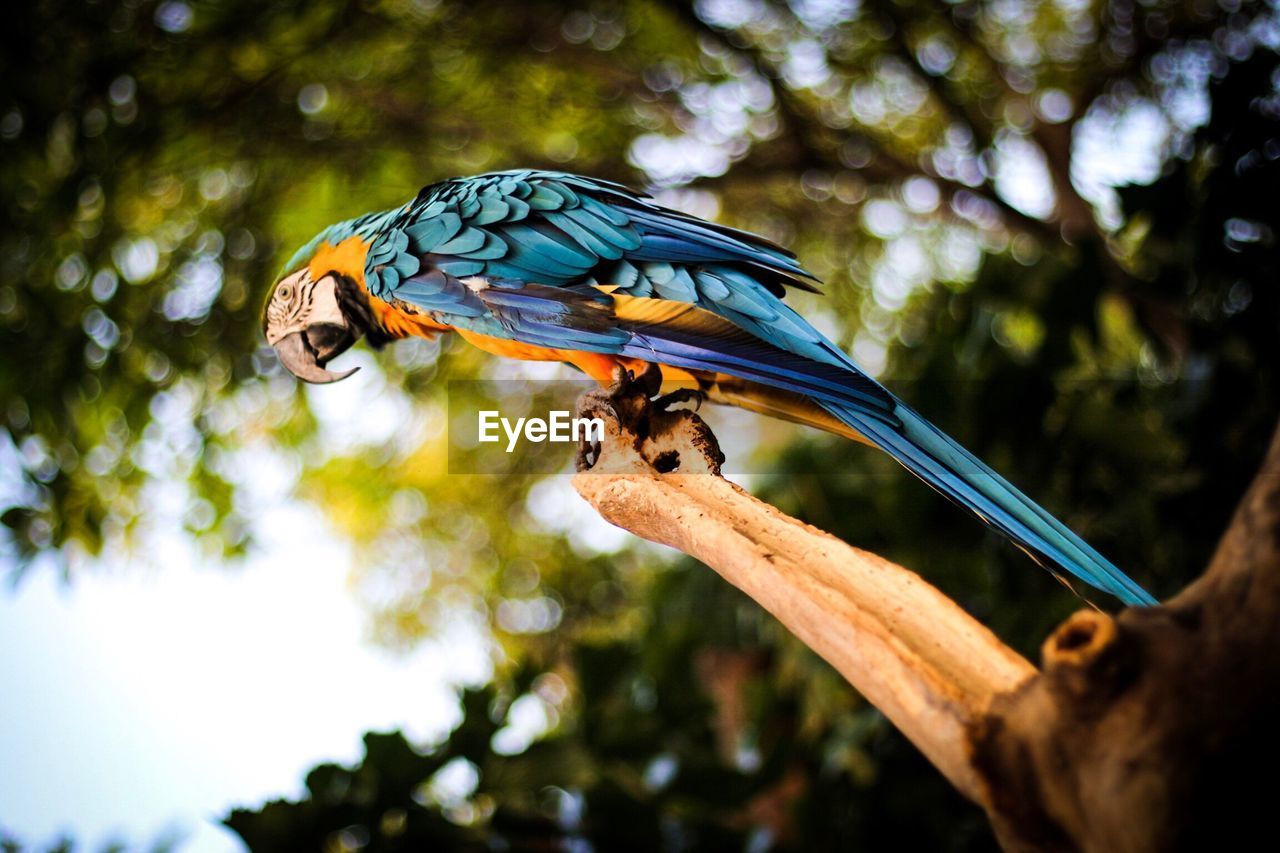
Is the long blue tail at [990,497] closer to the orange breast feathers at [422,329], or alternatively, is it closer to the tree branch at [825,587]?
the tree branch at [825,587]

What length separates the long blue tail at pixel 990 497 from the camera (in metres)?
0.64

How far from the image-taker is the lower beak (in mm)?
964

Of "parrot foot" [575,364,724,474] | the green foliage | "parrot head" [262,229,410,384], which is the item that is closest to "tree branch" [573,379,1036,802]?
"parrot foot" [575,364,724,474]

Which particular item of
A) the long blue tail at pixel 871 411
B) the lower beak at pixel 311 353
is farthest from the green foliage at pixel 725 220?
the long blue tail at pixel 871 411

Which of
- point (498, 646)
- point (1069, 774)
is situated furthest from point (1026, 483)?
point (498, 646)

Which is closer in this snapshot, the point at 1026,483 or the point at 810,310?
the point at 1026,483

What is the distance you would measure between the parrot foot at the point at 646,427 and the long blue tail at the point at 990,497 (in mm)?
143

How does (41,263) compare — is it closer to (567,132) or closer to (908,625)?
(567,132)

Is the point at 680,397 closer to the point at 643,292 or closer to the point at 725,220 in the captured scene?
the point at 643,292

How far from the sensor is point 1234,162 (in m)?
1.50

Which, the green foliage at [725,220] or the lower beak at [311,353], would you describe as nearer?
the lower beak at [311,353]

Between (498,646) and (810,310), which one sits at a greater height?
(810,310)

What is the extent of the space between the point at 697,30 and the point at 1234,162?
1209 millimetres

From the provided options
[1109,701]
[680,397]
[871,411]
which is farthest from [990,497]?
[680,397]
